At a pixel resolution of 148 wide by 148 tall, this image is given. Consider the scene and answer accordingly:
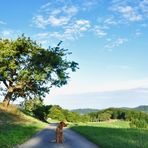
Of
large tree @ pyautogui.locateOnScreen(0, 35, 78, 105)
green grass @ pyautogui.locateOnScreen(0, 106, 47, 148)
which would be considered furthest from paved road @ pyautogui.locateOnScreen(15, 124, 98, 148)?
large tree @ pyautogui.locateOnScreen(0, 35, 78, 105)

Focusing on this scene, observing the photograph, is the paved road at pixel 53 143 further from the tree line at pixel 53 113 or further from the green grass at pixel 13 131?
the tree line at pixel 53 113

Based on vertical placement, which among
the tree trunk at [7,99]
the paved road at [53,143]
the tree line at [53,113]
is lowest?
the paved road at [53,143]

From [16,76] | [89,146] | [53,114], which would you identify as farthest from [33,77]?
[53,114]

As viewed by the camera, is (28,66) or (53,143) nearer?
(53,143)

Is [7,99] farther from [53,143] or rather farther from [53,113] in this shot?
[53,113]

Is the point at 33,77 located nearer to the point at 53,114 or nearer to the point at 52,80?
the point at 52,80

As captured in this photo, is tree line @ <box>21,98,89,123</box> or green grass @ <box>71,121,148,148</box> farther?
tree line @ <box>21,98,89,123</box>

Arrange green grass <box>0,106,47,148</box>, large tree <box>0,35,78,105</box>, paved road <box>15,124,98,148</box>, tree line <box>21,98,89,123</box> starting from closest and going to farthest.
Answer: paved road <box>15,124,98,148</box>, green grass <box>0,106,47,148</box>, large tree <box>0,35,78,105</box>, tree line <box>21,98,89,123</box>

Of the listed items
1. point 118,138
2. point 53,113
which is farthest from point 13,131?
point 53,113

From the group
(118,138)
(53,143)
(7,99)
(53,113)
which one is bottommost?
(53,143)

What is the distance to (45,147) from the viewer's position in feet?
73.2

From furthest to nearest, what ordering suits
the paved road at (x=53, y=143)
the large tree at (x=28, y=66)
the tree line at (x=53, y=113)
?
1. the tree line at (x=53, y=113)
2. the large tree at (x=28, y=66)
3. the paved road at (x=53, y=143)

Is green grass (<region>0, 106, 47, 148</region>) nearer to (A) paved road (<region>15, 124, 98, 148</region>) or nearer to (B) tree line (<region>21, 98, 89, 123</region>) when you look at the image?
(A) paved road (<region>15, 124, 98, 148</region>)

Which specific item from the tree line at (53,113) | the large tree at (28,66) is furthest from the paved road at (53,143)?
the tree line at (53,113)
